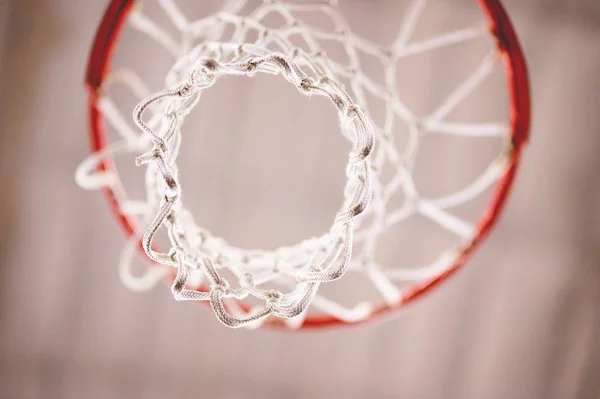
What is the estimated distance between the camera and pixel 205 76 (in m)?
0.84

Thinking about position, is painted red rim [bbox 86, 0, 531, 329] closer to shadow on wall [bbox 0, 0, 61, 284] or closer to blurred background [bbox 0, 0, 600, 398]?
blurred background [bbox 0, 0, 600, 398]

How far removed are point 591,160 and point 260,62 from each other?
136 centimetres

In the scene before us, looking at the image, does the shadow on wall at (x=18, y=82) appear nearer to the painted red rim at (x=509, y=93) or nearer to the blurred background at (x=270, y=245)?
the blurred background at (x=270, y=245)

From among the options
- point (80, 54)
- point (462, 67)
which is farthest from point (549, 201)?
point (80, 54)

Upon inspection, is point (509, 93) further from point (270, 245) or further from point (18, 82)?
point (18, 82)

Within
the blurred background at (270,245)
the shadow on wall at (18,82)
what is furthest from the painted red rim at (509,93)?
the shadow on wall at (18,82)

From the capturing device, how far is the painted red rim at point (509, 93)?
1.14 meters

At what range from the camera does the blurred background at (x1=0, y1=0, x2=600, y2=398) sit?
5.58 feet

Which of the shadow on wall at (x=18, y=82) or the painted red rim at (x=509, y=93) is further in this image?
the shadow on wall at (x=18, y=82)

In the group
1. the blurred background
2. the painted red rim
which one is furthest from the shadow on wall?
the painted red rim

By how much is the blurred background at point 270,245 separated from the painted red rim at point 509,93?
50cm

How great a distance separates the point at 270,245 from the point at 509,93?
88 centimetres

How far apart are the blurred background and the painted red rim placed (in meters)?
0.50

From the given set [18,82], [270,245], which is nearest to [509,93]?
[270,245]
